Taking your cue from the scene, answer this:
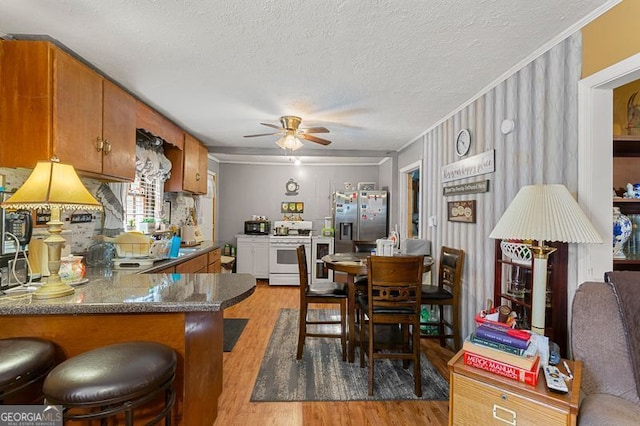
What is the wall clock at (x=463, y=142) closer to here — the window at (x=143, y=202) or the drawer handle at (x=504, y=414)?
the drawer handle at (x=504, y=414)

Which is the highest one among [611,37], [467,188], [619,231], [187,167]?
[611,37]

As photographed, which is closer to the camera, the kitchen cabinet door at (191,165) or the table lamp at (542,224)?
the table lamp at (542,224)

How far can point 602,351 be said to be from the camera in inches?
53.5

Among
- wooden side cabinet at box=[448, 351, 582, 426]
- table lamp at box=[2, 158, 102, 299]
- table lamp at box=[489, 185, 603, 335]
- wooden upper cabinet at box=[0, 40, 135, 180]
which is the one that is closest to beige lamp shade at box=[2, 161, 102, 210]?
table lamp at box=[2, 158, 102, 299]

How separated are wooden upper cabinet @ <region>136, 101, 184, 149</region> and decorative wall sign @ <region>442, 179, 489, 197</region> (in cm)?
301

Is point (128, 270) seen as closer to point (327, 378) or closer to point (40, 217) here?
point (40, 217)

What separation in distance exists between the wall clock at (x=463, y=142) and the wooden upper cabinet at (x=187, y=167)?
3.12 m

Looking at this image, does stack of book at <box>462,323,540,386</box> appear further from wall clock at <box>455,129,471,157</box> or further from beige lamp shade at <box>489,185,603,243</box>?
wall clock at <box>455,129,471,157</box>

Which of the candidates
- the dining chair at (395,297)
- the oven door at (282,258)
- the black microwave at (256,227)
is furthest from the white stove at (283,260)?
the dining chair at (395,297)

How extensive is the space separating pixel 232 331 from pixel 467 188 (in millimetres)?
2782

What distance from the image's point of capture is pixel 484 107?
102 inches

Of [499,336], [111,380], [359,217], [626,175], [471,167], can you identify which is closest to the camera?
[111,380]

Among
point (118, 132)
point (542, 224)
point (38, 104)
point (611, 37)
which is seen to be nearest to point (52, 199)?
point (38, 104)

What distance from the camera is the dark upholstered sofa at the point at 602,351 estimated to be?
1.27 metres
